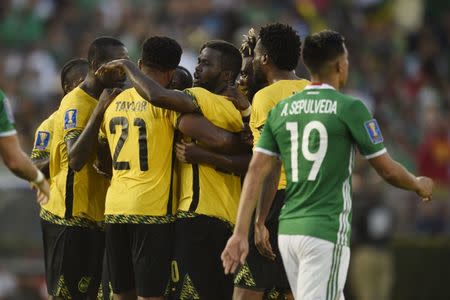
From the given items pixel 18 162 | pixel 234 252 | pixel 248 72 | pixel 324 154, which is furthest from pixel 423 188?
pixel 18 162

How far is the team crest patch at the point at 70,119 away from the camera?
1059 cm

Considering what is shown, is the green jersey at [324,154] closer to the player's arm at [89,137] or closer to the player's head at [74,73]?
the player's arm at [89,137]

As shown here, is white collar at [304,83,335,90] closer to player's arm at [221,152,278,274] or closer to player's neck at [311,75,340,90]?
player's neck at [311,75,340,90]

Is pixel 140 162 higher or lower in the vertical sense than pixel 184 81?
lower

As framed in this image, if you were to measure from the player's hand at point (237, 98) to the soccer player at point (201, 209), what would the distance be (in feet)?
0.35

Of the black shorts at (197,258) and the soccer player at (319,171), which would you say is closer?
the soccer player at (319,171)

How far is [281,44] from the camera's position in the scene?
10195mm

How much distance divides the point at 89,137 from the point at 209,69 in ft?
3.92

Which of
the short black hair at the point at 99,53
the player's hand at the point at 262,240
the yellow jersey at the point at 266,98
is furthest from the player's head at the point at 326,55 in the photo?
the short black hair at the point at 99,53

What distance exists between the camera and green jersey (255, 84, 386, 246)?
8.45 meters

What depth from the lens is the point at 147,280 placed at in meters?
9.99

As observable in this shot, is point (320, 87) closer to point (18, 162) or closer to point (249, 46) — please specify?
point (18, 162)

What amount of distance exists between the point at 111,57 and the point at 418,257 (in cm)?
1019

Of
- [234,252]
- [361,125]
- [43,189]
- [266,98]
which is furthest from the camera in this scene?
[266,98]
